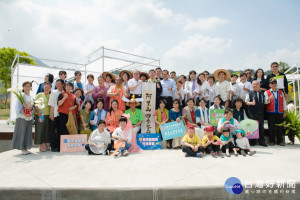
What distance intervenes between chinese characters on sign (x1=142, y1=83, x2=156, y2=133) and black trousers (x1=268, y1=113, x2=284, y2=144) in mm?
3754

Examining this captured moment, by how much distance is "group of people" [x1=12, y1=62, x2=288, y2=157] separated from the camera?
4.85 m

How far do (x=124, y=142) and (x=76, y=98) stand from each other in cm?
220

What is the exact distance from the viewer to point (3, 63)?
23.3 m

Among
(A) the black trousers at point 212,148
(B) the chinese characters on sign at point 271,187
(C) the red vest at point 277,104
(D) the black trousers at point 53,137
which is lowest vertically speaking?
(B) the chinese characters on sign at point 271,187

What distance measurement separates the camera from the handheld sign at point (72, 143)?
5031mm

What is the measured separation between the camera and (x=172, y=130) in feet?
18.1

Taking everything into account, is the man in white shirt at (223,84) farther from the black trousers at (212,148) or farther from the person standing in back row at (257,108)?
the black trousers at (212,148)

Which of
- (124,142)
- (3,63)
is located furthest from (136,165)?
(3,63)

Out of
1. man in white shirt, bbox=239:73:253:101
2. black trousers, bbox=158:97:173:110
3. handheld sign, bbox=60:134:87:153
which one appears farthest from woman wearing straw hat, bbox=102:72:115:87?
man in white shirt, bbox=239:73:253:101

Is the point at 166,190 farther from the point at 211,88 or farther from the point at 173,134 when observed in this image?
the point at 211,88

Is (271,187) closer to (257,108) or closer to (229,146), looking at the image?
(229,146)

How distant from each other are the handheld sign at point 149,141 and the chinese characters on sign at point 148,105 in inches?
11.2

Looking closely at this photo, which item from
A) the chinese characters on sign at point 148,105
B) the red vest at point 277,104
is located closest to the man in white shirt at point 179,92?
the chinese characters on sign at point 148,105

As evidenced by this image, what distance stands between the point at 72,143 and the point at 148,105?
97.9 inches
